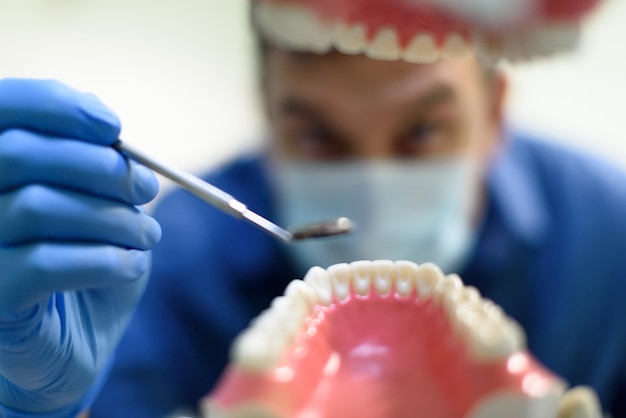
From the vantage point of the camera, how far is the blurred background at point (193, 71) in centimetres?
81

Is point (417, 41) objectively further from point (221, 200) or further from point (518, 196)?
point (518, 196)

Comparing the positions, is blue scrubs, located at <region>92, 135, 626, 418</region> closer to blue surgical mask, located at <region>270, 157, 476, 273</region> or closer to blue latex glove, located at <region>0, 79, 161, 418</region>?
blue surgical mask, located at <region>270, 157, 476, 273</region>

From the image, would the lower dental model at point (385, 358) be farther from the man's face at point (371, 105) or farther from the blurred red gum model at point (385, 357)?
the man's face at point (371, 105)

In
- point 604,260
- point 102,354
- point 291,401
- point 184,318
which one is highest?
point 291,401

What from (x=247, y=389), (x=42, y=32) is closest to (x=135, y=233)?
(x=247, y=389)

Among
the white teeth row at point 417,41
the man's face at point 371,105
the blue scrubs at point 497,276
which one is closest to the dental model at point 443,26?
the white teeth row at point 417,41

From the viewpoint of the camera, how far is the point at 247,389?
301 millimetres

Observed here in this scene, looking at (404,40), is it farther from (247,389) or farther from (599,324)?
(599,324)

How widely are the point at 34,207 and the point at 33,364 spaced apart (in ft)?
0.37

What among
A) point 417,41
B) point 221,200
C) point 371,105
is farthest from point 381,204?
point 221,200

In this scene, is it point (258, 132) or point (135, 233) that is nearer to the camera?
point (135, 233)

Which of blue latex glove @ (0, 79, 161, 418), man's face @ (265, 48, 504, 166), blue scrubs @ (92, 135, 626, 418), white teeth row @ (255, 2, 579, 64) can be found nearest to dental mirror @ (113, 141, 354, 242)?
blue latex glove @ (0, 79, 161, 418)

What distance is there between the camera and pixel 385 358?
0.36 meters

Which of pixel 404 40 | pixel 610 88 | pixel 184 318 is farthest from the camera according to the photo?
pixel 610 88
